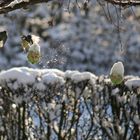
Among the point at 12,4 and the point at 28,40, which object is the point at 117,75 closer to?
the point at 28,40

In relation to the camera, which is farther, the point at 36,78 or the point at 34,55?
the point at 36,78

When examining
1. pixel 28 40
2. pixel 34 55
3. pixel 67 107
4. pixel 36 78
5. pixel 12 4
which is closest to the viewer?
pixel 12 4

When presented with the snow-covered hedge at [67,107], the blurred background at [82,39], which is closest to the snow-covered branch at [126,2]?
the snow-covered hedge at [67,107]

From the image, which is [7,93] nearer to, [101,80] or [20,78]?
[20,78]

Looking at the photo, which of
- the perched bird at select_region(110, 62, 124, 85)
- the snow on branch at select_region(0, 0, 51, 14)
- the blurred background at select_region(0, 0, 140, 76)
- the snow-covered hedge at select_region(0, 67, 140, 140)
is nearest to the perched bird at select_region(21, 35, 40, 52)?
the snow on branch at select_region(0, 0, 51, 14)

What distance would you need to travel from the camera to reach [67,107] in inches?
249

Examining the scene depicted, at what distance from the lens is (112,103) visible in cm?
630

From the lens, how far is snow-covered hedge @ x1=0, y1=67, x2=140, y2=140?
20.6ft

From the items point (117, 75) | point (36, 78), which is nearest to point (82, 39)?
point (36, 78)

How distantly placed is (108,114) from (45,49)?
36.4 feet

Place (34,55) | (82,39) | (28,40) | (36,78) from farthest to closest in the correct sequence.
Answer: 1. (82,39)
2. (36,78)
3. (28,40)
4. (34,55)

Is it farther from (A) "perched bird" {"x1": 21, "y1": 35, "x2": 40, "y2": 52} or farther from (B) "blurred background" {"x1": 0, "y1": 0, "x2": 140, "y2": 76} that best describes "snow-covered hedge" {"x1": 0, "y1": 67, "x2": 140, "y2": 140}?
(B) "blurred background" {"x1": 0, "y1": 0, "x2": 140, "y2": 76}

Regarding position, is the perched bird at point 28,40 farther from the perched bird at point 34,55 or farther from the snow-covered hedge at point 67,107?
the snow-covered hedge at point 67,107

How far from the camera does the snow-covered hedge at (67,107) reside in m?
6.29
